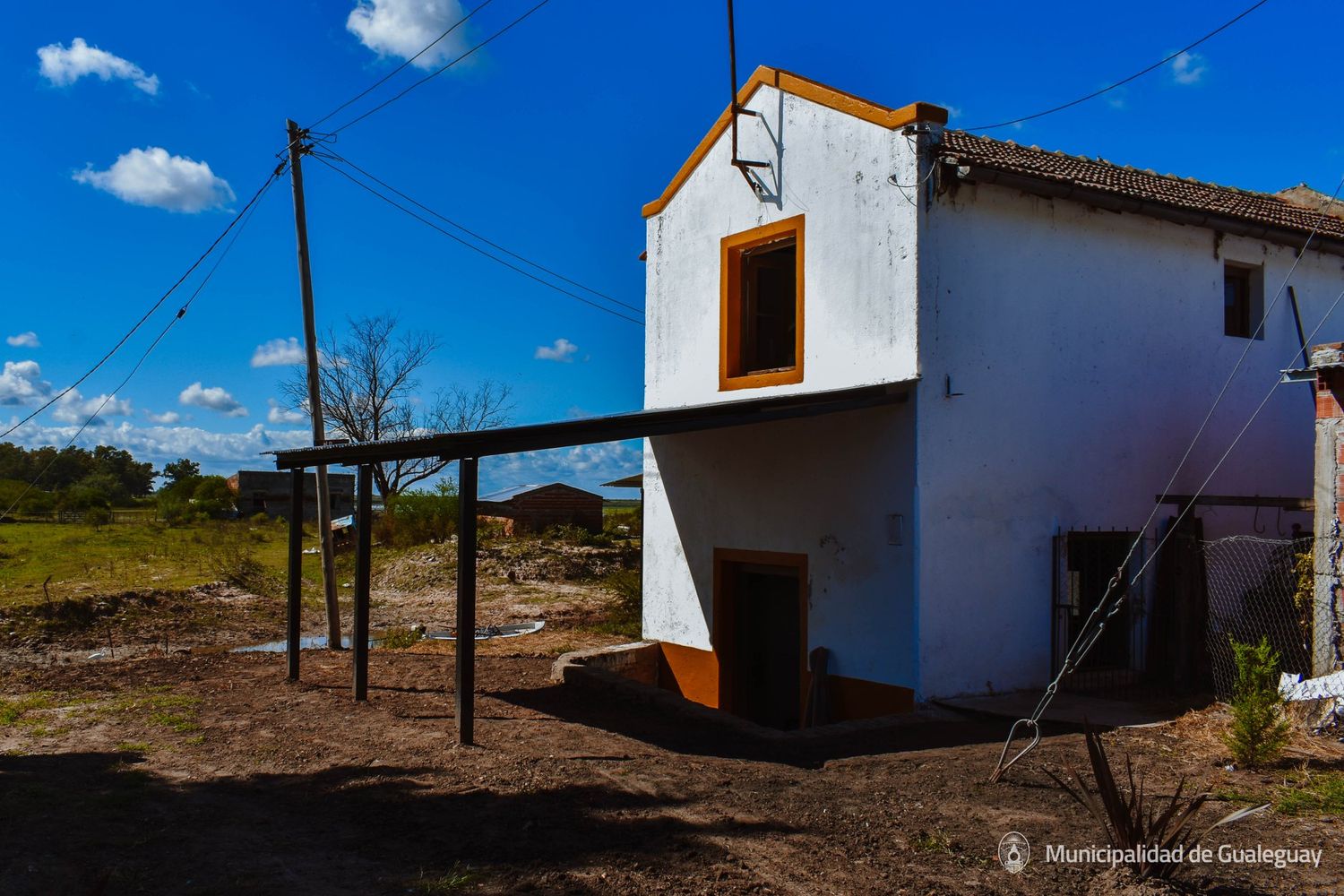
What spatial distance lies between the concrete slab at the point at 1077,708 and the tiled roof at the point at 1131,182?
5179 millimetres

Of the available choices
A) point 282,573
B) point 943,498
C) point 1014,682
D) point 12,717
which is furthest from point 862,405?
point 282,573

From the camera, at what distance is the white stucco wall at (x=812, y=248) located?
31.7 feet

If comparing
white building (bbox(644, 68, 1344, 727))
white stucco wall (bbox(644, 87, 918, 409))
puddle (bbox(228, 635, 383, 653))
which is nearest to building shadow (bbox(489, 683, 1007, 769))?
white building (bbox(644, 68, 1344, 727))

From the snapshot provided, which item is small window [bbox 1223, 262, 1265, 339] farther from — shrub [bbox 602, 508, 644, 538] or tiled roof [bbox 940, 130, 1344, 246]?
shrub [bbox 602, 508, 644, 538]

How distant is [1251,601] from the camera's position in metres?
10.6

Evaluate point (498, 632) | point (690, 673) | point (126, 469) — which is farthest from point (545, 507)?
point (126, 469)

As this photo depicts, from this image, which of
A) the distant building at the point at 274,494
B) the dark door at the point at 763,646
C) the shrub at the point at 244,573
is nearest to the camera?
the dark door at the point at 763,646

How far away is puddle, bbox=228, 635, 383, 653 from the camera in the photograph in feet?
48.9

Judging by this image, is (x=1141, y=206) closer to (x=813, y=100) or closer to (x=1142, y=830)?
(x=813, y=100)

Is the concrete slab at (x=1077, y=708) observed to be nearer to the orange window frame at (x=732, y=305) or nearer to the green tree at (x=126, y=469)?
the orange window frame at (x=732, y=305)

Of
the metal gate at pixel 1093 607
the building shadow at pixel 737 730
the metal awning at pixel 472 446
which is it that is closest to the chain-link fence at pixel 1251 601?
the metal gate at pixel 1093 607

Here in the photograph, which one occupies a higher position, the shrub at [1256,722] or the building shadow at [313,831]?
the shrub at [1256,722]

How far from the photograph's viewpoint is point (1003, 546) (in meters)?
9.86

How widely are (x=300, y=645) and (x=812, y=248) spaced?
9865mm
